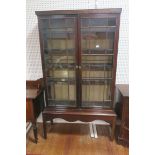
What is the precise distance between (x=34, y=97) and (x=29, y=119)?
0.32 meters

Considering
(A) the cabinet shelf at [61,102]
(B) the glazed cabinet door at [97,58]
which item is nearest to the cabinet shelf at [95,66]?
(B) the glazed cabinet door at [97,58]

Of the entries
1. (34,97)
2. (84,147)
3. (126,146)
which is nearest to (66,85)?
(34,97)

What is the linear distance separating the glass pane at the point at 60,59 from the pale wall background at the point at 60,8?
15.3 inches

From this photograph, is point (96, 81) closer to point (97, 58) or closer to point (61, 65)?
point (97, 58)

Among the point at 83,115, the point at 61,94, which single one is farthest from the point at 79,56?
the point at 83,115

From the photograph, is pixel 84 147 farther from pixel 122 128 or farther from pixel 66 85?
pixel 66 85

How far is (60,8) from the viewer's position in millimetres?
2133

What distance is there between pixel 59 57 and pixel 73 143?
3.92ft

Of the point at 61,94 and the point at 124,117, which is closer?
the point at 124,117

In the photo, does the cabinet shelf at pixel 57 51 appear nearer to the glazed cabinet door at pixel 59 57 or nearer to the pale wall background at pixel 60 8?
the glazed cabinet door at pixel 59 57

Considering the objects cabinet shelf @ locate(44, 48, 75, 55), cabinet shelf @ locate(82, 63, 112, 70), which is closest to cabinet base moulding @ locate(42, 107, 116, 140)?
cabinet shelf @ locate(82, 63, 112, 70)

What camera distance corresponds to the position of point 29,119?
1.93 m
